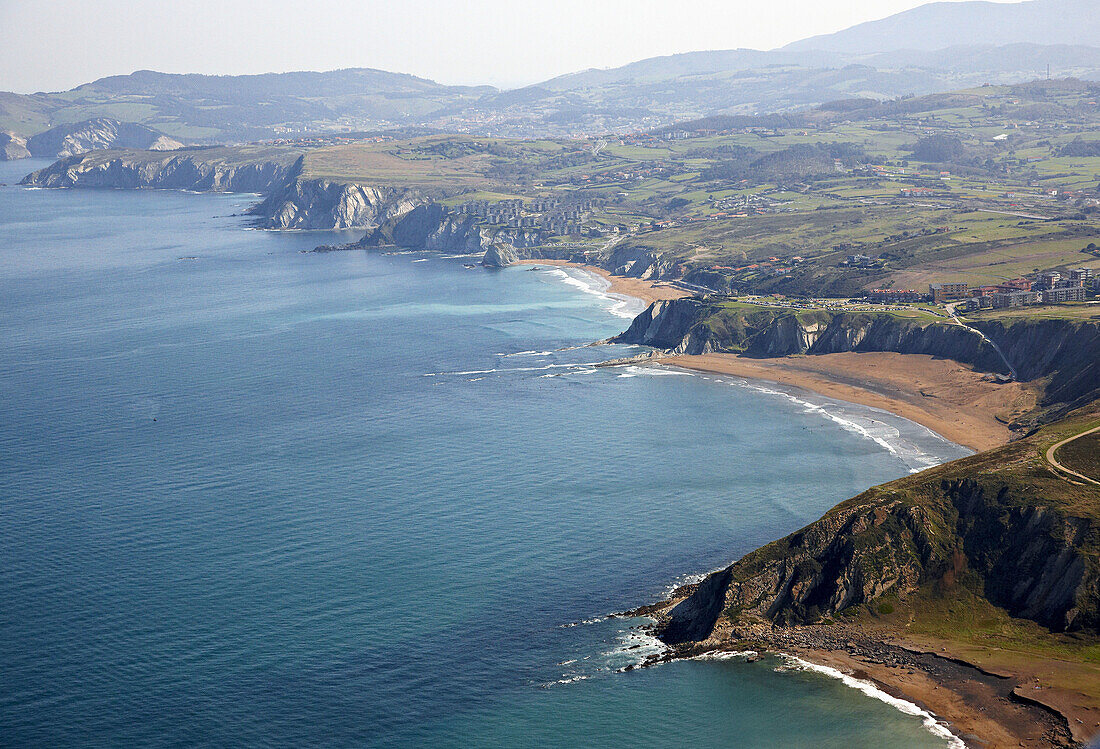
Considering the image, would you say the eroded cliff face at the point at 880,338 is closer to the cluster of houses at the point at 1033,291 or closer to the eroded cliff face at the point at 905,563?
the cluster of houses at the point at 1033,291

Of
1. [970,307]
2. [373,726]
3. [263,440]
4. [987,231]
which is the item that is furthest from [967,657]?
[987,231]

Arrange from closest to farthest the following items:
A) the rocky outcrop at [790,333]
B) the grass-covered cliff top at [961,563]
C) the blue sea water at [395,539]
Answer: the blue sea water at [395,539] < the grass-covered cliff top at [961,563] < the rocky outcrop at [790,333]

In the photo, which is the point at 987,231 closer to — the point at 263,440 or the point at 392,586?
the point at 263,440

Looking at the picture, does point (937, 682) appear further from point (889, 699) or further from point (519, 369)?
point (519, 369)

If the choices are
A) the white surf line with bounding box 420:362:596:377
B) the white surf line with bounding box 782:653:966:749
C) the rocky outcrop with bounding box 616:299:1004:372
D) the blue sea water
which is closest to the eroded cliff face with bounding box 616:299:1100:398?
the rocky outcrop with bounding box 616:299:1004:372

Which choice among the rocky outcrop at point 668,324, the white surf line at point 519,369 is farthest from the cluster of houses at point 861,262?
the white surf line at point 519,369
